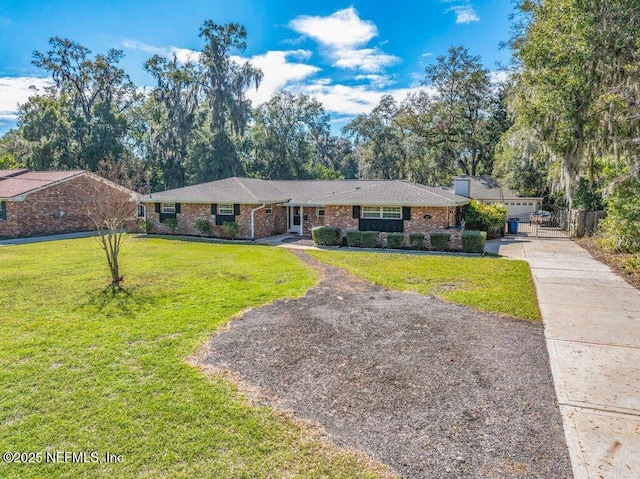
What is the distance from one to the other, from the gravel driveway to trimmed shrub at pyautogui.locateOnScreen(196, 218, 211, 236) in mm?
12959

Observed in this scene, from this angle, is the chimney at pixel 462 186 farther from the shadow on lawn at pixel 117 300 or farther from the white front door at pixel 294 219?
the shadow on lawn at pixel 117 300

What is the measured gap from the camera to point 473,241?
1485cm

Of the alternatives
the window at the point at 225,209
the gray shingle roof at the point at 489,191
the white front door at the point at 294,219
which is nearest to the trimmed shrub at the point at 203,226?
the window at the point at 225,209

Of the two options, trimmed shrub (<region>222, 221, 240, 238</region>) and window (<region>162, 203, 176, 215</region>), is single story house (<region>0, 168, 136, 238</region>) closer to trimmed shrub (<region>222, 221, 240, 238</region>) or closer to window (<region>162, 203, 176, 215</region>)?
window (<region>162, 203, 176, 215</region>)

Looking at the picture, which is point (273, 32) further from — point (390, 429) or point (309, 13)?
point (390, 429)

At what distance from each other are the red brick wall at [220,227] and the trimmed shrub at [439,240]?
27.5ft

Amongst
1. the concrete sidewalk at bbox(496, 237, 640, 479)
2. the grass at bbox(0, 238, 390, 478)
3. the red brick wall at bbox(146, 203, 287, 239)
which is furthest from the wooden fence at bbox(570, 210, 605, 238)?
the grass at bbox(0, 238, 390, 478)

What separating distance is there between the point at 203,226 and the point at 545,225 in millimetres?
22319

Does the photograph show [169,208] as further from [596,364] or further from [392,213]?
[596,364]

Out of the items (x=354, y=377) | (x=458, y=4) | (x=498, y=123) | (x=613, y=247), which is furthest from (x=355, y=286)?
(x=498, y=123)

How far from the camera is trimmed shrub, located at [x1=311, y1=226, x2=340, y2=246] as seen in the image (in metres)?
17.1

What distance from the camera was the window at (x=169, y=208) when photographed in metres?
21.1

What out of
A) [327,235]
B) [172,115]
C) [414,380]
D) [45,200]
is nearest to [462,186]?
[327,235]

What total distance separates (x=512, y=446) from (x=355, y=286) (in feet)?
20.8
